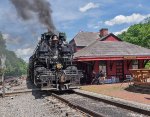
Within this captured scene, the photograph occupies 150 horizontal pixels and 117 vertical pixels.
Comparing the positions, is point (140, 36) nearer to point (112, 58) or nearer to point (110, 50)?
point (110, 50)

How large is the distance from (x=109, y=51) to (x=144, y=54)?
3.24 metres

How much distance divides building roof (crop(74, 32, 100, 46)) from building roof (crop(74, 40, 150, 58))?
22.9 metres

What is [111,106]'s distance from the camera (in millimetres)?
12164

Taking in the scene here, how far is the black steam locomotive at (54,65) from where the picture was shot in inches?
717

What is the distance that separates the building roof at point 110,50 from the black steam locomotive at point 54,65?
5259 mm

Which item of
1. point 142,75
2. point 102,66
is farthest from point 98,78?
point 142,75

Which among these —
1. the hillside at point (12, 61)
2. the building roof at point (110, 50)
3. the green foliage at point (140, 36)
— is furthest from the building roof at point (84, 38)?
the hillside at point (12, 61)

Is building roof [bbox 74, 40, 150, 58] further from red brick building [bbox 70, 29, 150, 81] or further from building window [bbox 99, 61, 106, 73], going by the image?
building window [bbox 99, 61, 106, 73]

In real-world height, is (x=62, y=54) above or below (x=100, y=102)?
above

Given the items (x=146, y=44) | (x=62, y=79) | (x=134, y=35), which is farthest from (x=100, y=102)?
(x=134, y=35)

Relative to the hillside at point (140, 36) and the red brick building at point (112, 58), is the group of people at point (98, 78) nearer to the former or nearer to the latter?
the red brick building at point (112, 58)

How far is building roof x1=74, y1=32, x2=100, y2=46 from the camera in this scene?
52.5m

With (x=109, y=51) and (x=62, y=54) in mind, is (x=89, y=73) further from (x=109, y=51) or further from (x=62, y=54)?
(x=62, y=54)

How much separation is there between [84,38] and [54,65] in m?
35.8
